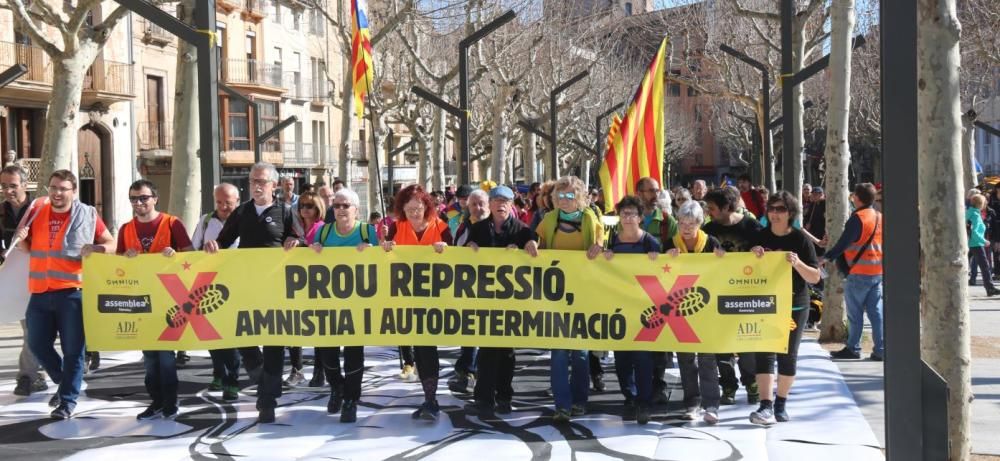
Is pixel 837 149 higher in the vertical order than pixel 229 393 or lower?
higher

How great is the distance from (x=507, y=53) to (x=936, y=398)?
110 feet

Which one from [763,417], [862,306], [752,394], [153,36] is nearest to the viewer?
[763,417]

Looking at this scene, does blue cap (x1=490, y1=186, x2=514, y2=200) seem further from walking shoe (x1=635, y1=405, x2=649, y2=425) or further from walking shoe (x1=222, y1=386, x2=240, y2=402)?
walking shoe (x1=222, y1=386, x2=240, y2=402)

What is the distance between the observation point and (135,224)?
8.04 meters

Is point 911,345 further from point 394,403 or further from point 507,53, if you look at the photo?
point 507,53

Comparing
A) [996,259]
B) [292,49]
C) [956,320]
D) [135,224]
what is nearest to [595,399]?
[956,320]

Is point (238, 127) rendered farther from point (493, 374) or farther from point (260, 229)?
point (493, 374)

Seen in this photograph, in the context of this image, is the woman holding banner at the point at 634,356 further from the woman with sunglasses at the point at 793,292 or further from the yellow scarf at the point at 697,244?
the woman with sunglasses at the point at 793,292

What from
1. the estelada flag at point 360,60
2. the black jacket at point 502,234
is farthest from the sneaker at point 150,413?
the estelada flag at point 360,60

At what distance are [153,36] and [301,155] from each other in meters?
16.6

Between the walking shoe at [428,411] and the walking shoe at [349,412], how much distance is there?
0.43m

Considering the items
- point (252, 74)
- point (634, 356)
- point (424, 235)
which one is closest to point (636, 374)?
point (634, 356)

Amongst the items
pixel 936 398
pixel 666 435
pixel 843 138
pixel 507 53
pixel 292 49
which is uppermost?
pixel 292 49

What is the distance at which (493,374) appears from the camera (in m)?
7.93
